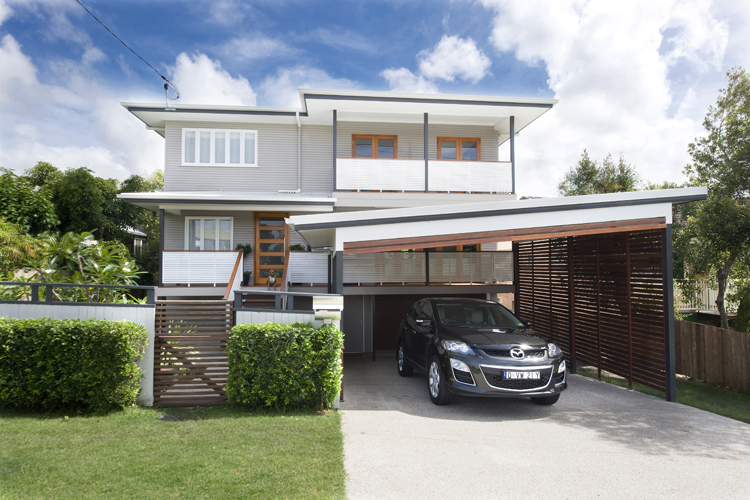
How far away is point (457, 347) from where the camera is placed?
21.9 feet

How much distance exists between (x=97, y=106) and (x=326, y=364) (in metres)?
14.9

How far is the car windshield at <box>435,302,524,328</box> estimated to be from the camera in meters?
7.79

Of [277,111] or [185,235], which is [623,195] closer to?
[277,111]

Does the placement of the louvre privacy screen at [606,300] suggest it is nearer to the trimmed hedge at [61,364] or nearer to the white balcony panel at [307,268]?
the white balcony panel at [307,268]

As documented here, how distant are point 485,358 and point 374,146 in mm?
9398

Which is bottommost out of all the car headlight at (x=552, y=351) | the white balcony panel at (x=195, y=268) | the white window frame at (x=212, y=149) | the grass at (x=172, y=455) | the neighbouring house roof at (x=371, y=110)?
the grass at (x=172, y=455)

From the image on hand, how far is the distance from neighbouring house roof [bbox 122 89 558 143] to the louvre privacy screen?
4207mm

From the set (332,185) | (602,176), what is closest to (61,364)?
(332,185)

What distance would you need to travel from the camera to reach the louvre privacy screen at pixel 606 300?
8.04 m

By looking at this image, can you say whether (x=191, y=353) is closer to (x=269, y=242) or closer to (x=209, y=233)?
(x=269, y=242)

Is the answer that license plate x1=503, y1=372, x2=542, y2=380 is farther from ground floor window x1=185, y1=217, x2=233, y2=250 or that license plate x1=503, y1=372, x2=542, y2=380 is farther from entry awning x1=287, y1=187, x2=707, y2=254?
ground floor window x1=185, y1=217, x2=233, y2=250

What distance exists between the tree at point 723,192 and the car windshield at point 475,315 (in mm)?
6672

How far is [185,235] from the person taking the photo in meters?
13.3

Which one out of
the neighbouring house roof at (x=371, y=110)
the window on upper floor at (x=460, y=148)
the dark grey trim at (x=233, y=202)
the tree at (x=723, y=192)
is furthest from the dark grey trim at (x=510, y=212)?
the window on upper floor at (x=460, y=148)
